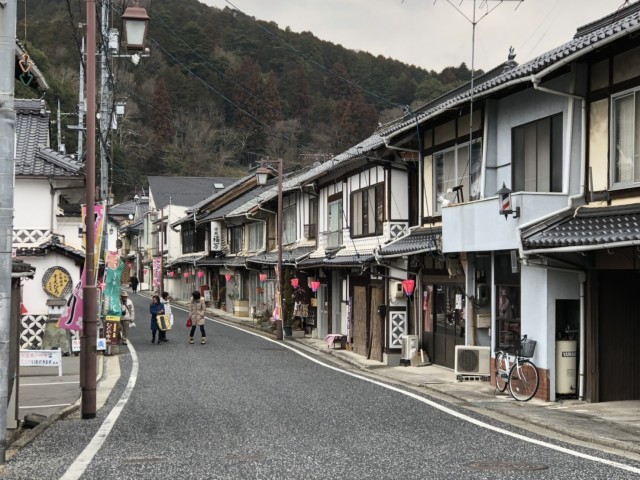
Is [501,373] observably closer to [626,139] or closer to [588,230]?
[588,230]

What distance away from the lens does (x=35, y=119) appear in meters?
26.8

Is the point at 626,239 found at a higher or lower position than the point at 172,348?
higher

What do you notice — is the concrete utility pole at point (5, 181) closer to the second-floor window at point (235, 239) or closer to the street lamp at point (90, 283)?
the street lamp at point (90, 283)

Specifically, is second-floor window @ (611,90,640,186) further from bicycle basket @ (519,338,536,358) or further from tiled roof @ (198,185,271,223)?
tiled roof @ (198,185,271,223)

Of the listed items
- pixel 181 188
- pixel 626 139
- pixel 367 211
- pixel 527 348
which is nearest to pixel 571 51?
pixel 626 139

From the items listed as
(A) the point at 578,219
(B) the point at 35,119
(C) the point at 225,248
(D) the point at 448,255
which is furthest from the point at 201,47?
(A) the point at 578,219

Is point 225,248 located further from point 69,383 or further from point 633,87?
point 633,87

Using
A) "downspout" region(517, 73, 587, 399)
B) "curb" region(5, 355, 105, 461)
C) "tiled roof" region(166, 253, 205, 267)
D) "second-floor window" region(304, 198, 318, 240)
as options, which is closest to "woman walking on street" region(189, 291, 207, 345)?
"second-floor window" region(304, 198, 318, 240)

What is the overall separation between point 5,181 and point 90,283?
14.9 ft

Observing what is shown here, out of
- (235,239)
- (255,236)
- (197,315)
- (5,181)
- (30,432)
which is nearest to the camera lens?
(5,181)

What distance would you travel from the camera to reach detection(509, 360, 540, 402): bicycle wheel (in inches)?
552

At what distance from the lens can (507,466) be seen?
26.7 feet

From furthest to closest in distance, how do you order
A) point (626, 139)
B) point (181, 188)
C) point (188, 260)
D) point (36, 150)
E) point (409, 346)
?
1. point (181, 188)
2. point (188, 260)
3. point (36, 150)
4. point (409, 346)
5. point (626, 139)

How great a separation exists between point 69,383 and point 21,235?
860cm
